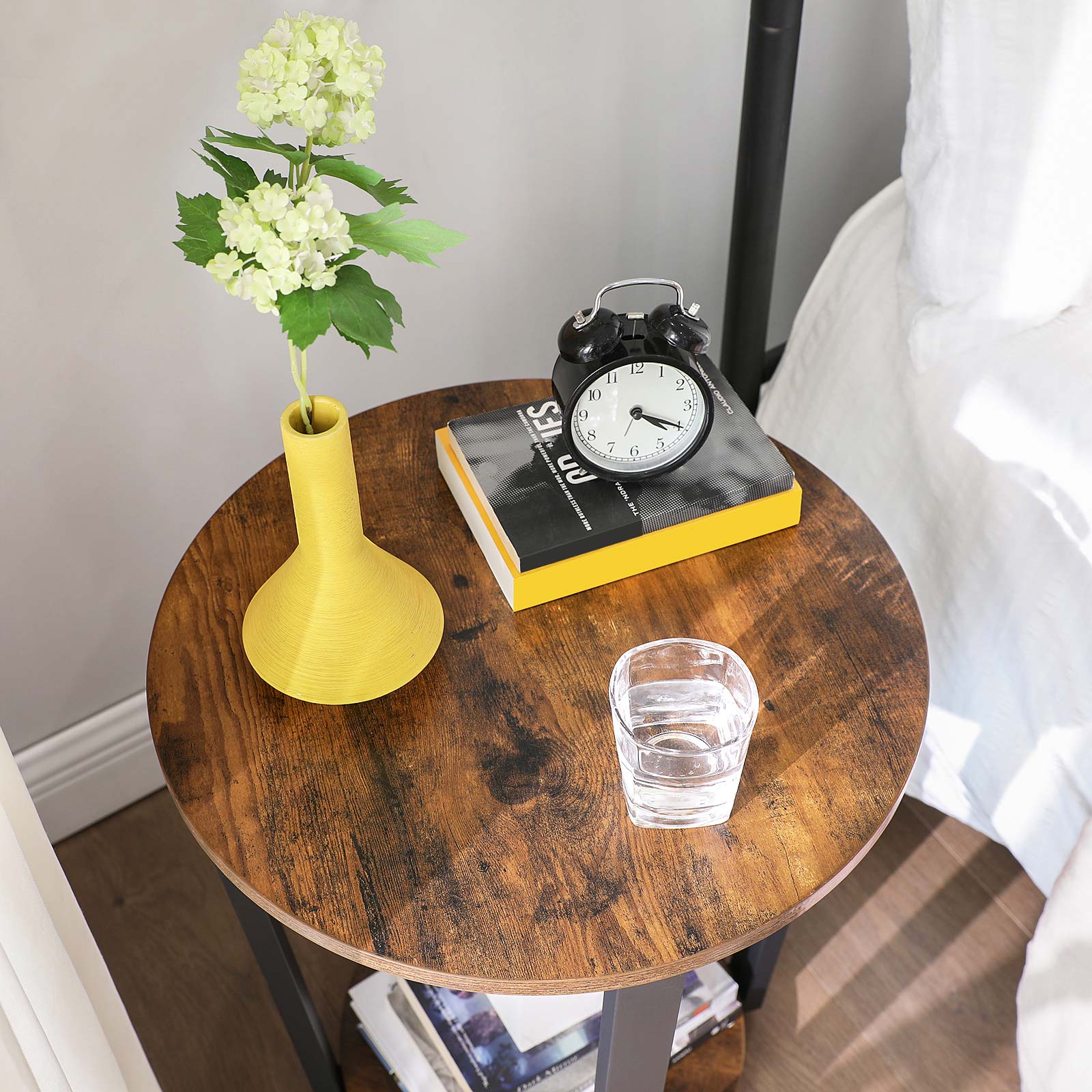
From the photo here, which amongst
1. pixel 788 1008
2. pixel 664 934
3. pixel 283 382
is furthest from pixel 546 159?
pixel 788 1008

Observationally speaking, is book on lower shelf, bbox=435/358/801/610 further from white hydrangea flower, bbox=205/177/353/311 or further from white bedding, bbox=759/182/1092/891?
white hydrangea flower, bbox=205/177/353/311

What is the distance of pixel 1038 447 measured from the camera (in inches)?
41.5

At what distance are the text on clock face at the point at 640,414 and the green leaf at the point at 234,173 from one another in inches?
11.2

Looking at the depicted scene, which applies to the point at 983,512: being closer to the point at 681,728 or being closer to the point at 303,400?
the point at 681,728

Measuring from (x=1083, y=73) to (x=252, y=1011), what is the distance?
4.15 feet

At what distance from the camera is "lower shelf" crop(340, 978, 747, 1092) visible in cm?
108

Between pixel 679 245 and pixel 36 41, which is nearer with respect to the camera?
pixel 36 41

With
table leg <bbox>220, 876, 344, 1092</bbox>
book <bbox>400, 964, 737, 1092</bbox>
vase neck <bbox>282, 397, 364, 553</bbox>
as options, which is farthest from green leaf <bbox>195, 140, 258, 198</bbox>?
book <bbox>400, 964, 737, 1092</bbox>

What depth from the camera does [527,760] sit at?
0.75 metres

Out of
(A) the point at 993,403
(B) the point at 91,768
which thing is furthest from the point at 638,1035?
(B) the point at 91,768

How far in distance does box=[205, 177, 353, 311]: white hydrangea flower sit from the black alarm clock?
0.79ft

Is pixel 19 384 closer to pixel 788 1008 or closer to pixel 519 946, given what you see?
pixel 519 946

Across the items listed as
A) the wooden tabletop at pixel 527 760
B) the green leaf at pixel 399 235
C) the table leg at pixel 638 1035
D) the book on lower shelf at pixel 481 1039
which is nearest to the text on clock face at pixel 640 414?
the wooden tabletop at pixel 527 760

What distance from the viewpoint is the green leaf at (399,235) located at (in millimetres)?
624
